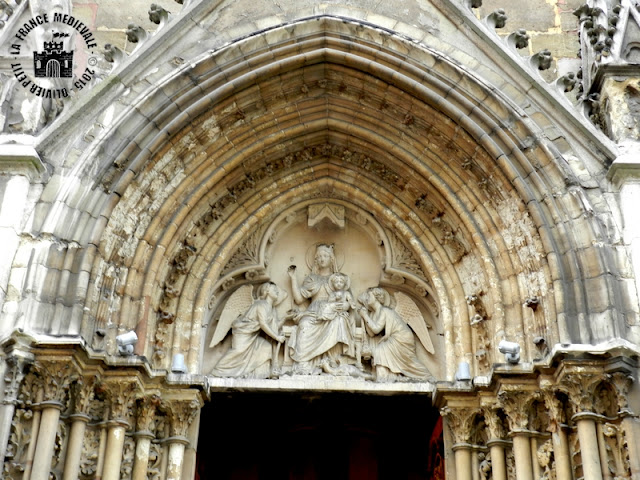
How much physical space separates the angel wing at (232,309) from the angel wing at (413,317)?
168 cm

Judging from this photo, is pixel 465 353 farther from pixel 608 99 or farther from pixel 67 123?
pixel 67 123

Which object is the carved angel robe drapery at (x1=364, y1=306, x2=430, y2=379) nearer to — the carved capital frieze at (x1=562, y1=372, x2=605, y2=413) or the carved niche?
the carved niche

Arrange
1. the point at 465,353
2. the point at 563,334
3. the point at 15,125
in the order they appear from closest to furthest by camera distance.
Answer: the point at 563,334, the point at 15,125, the point at 465,353

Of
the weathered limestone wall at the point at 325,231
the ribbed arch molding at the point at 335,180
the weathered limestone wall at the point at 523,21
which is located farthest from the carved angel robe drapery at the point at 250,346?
the weathered limestone wall at the point at 523,21

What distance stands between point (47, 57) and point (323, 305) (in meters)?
3.87

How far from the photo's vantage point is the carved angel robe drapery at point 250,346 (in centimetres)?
959

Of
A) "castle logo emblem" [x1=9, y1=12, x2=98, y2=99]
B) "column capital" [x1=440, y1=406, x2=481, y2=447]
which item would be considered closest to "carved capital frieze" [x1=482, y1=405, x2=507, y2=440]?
"column capital" [x1=440, y1=406, x2=481, y2=447]

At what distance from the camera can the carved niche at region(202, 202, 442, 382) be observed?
9.61m

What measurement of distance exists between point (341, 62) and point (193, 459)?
4.37 meters

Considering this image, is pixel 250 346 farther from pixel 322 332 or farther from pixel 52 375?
pixel 52 375

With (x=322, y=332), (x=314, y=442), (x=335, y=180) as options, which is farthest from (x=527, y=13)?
(x=314, y=442)

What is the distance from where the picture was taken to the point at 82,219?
8547 mm

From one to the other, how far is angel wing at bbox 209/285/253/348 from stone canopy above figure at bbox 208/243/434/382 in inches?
0.4

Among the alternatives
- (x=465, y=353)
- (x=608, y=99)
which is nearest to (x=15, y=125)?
(x=465, y=353)
